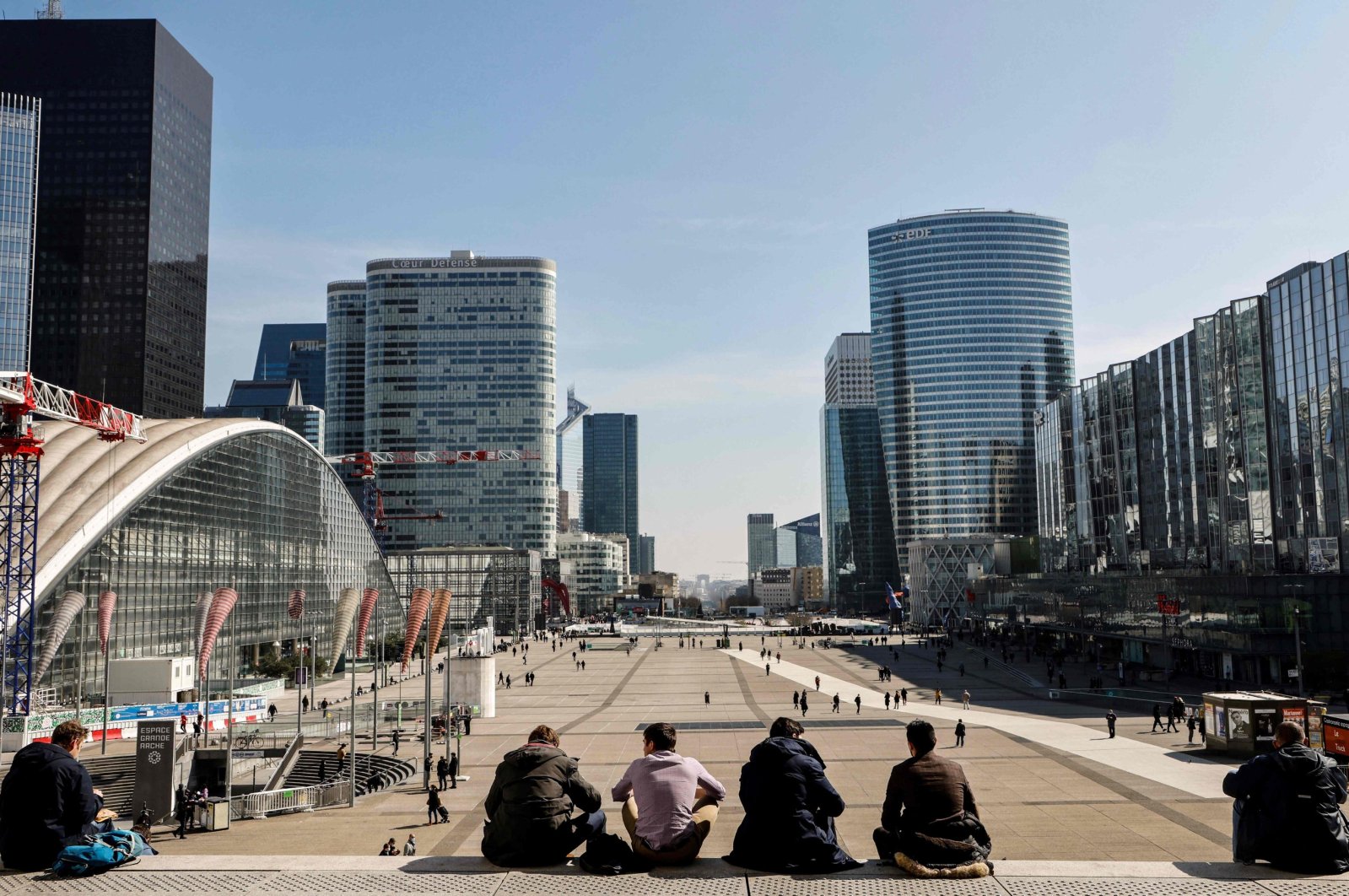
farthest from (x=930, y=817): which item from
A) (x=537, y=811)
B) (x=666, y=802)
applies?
(x=537, y=811)

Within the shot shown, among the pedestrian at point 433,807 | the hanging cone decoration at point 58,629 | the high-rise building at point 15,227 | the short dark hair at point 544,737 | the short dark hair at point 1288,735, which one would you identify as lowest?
the pedestrian at point 433,807

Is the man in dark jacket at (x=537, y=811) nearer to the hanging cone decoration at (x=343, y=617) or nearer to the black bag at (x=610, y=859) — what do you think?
the black bag at (x=610, y=859)

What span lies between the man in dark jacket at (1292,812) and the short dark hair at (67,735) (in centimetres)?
1092

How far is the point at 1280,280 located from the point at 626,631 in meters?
94.1

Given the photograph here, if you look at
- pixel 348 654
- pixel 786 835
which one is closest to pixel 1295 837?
pixel 786 835

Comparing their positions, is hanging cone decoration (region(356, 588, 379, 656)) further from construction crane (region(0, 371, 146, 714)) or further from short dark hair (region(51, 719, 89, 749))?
short dark hair (region(51, 719, 89, 749))

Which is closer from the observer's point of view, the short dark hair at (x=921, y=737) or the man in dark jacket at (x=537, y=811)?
the man in dark jacket at (x=537, y=811)

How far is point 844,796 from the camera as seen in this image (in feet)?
101

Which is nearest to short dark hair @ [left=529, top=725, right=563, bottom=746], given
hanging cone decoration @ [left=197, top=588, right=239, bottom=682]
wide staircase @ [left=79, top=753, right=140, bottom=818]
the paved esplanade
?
the paved esplanade

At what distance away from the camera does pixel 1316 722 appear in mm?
36656

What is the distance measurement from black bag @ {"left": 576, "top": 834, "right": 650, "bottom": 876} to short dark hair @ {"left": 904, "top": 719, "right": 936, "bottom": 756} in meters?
2.78

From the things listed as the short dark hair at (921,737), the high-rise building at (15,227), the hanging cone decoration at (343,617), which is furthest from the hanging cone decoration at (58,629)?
the high-rise building at (15,227)

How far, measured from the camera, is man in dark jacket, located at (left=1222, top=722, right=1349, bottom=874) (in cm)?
921

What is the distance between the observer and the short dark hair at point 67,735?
34.0 feet
